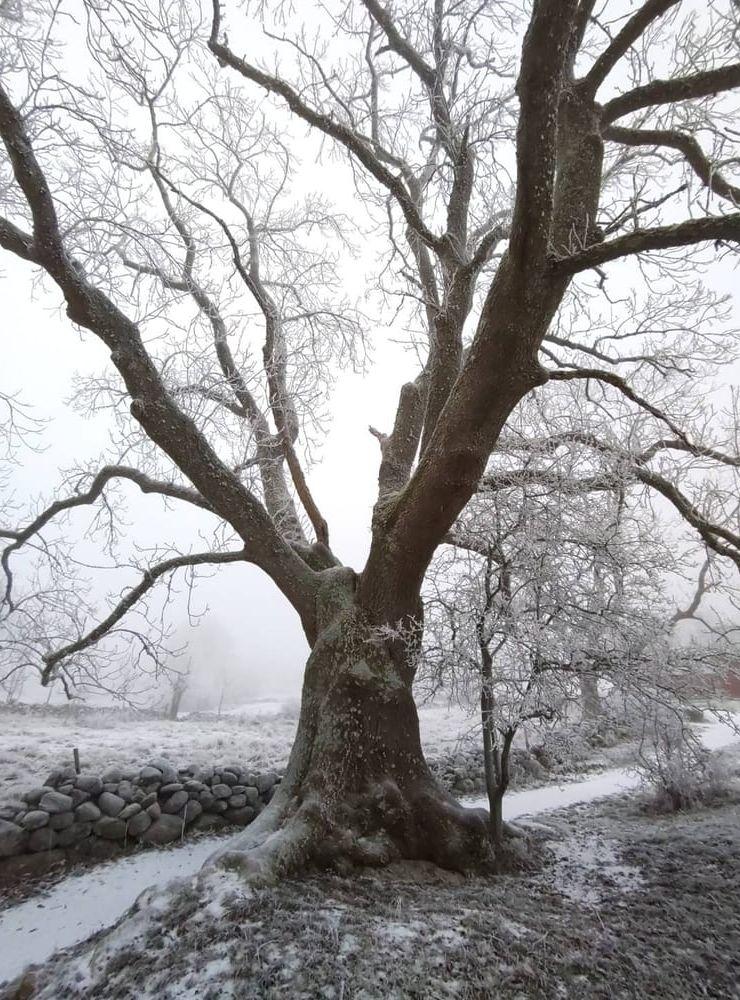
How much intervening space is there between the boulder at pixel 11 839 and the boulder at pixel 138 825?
0.93m

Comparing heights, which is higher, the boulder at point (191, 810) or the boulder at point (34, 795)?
the boulder at point (34, 795)

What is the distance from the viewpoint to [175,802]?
5.54 metres

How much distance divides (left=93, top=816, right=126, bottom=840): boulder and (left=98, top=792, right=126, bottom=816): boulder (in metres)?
0.06

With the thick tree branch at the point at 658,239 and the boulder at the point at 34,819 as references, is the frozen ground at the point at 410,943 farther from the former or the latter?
the thick tree branch at the point at 658,239

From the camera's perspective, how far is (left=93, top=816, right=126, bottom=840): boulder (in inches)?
194

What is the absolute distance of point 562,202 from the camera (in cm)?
347

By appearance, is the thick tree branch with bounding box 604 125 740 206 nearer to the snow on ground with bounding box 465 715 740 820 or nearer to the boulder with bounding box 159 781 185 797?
the snow on ground with bounding box 465 715 740 820

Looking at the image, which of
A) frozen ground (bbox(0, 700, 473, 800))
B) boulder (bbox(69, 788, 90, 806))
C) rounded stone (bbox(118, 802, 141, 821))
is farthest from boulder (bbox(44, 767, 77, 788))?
rounded stone (bbox(118, 802, 141, 821))

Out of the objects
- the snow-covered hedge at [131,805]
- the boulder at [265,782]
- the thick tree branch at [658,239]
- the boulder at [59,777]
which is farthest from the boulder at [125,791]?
the thick tree branch at [658,239]

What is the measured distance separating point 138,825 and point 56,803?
0.84 meters

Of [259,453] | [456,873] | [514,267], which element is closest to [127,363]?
[259,453]

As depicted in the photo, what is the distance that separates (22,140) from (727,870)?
6963mm

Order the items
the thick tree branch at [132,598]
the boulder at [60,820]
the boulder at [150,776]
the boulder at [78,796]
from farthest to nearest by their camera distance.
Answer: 1. the boulder at [150,776]
2. the thick tree branch at [132,598]
3. the boulder at [78,796]
4. the boulder at [60,820]

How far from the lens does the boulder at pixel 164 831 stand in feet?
17.0
